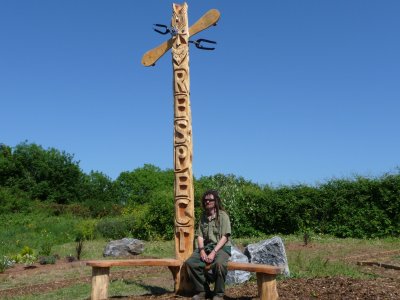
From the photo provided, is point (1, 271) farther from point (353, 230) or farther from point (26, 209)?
point (26, 209)

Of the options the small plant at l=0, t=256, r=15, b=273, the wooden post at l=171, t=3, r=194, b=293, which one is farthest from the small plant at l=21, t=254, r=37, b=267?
the wooden post at l=171, t=3, r=194, b=293

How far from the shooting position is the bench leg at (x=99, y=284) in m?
6.73

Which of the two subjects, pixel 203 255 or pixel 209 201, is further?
pixel 209 201

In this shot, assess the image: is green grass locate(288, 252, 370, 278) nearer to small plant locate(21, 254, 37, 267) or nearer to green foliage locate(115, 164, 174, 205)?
small plant locate(21, 254, 37, 267)

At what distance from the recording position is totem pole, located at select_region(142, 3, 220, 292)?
6.97 meters

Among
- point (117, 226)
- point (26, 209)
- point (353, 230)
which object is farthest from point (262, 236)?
point (26, 209)

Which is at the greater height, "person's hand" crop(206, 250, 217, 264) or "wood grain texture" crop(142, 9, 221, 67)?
"wood grain texture" crop(142, 9, 221, 67)

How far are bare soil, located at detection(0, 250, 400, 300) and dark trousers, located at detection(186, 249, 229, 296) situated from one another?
1.33ft

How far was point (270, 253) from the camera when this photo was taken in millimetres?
8203

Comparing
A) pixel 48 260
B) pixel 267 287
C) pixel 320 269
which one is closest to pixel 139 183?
pixel 48 260

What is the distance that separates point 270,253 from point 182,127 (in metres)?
2.66

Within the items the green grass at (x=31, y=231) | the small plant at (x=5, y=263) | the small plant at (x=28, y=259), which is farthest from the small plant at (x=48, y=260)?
the green grass at (x=31, y=231)

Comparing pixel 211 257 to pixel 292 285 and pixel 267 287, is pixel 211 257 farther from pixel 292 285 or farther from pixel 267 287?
pixel 292 285

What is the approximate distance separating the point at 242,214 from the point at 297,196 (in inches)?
76.5
